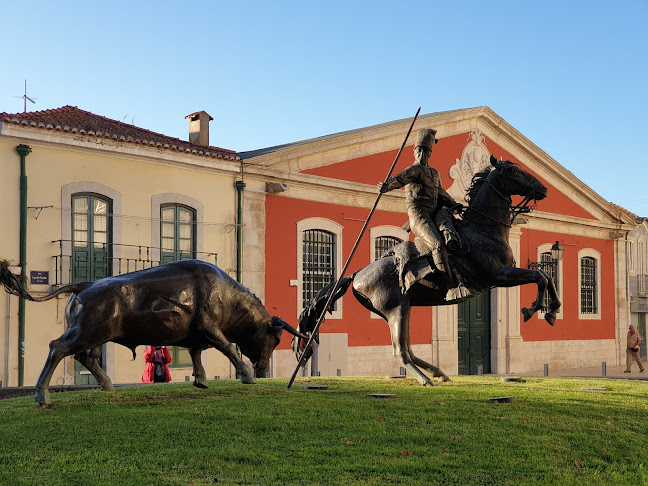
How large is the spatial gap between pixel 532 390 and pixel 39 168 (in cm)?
1192

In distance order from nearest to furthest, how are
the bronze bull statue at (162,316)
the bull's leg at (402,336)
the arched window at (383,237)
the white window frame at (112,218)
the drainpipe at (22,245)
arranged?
the bronze bull statue at (162,316), the bull's leg at (402,336), the drainpipe at (22,245), the white window frame at (112,218), the arched window at (383,237)

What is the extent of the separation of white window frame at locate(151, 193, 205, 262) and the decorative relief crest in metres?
9.64

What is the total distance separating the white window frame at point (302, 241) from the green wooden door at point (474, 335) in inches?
216

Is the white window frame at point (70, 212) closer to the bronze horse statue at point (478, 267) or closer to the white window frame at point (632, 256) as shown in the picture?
the bronze horse statue at point (478, 267)

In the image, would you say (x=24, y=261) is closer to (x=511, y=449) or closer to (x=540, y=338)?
(x=511, y=449)

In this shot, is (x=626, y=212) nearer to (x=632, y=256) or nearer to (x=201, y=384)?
(x=632, y=256)

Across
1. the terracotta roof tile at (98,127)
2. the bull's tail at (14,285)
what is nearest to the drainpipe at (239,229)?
the terracotta roof tile at (98,127)

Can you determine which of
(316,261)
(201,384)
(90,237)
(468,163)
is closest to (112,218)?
(90,237)

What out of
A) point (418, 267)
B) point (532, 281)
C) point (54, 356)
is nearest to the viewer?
point (54, 356)

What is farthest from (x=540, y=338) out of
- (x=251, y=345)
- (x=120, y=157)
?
(x=251, y=345)

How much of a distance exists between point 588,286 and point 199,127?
1739 cm

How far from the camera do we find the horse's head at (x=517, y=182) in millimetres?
9984

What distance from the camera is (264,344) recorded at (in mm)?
9695

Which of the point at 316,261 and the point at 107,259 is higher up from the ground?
the point at 316,261
